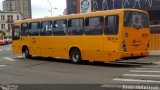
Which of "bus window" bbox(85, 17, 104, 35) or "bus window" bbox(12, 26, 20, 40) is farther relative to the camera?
"bus window" bbox(12, 26, 20, 40)

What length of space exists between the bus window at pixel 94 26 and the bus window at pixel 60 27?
2242mm

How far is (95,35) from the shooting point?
23.0 m

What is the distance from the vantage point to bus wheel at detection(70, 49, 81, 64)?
24.3 metres

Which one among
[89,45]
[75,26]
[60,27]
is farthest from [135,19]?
[60,27]

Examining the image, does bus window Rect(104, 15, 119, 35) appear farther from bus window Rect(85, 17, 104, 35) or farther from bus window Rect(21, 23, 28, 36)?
bus window Rect(21, 23, 28, 36)

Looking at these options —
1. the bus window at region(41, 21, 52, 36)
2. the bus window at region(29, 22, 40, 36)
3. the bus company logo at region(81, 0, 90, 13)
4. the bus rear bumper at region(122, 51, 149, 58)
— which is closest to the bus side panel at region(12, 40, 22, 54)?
the bus window at region(29, 22, 40, 36)

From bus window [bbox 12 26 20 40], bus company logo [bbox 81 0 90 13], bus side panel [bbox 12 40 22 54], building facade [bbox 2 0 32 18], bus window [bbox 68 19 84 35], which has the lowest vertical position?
bus side panel [bbox 12 40 22 54]

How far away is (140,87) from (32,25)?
1722 cm

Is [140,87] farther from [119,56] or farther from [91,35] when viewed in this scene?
[91,35]

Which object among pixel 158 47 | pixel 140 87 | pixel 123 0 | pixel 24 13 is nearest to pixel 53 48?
pixel 158 47

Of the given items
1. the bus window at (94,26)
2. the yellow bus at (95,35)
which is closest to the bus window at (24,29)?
the yellow bus at (95,35)

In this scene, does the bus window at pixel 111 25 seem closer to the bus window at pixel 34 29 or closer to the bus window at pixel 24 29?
the bus window at pixel 34 29

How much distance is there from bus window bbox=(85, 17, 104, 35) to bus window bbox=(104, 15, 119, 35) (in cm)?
42

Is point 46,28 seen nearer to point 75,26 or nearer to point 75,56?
point 75,26
